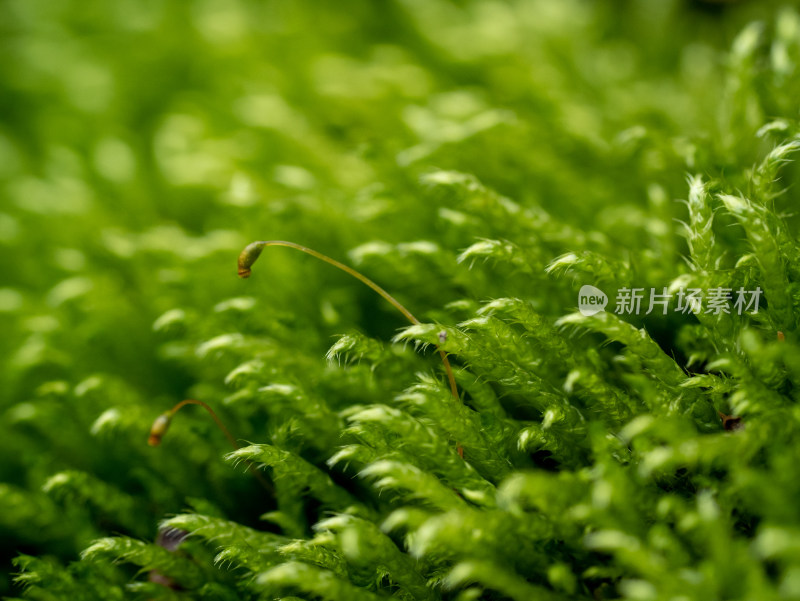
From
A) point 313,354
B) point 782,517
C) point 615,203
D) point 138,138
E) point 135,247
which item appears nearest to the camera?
point 782,517

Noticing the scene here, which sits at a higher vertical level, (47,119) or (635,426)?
(47,119)

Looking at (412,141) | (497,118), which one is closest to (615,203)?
(497,118)

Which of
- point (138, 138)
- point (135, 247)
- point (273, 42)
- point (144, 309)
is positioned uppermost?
point (273, 42)

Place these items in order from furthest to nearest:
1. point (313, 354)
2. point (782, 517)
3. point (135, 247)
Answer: point (135, 247)
point (313, 354)
point (782, 517)

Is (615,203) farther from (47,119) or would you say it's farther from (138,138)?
(47,119)

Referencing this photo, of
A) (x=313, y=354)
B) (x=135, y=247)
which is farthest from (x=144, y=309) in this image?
(x=313, y=354)

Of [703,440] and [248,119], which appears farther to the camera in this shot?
[248,119]

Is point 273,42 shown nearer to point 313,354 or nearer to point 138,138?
point 138,138
